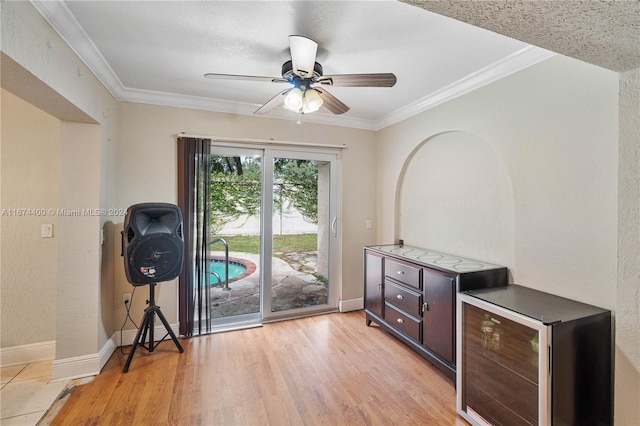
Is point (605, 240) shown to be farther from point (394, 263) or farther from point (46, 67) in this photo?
point (46, 67)

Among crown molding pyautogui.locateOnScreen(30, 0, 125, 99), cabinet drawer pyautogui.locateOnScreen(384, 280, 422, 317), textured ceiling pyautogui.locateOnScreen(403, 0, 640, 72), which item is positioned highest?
crown molding pyautogui.locateOnScreen(30, 0, 125, 99)

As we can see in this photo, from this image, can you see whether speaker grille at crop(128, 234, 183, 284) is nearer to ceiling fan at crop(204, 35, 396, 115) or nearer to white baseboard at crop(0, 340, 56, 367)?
white baseboard at crop(0, 340, 56, 367)

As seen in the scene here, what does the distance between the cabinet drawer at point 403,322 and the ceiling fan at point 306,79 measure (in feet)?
6.61

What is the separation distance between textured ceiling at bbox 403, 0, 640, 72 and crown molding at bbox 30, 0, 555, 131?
2.99 ft

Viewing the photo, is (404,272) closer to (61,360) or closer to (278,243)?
(278,243)

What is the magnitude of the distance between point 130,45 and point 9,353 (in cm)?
272

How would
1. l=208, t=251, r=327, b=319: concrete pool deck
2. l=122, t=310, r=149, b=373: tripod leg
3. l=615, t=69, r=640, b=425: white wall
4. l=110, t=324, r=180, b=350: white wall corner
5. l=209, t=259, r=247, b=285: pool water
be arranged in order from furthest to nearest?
l=208, t=251, r=327, b=319: concrete pool deck
l=209, t=259, r=247, b=285: pool water
l=110, t=324, r=180, b=350: white wall corner
l=122, t=310, r=149, b=373: tripod leg
l=615, t=69, r=640, b=425: white wall

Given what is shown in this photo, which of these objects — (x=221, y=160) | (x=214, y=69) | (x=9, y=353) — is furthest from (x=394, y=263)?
(x=9, y=353)

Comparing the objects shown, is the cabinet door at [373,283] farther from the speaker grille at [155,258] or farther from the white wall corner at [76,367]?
the white wall corner at [76,367]

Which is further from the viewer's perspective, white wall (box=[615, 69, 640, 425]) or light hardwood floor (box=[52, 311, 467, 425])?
light hardwood floor (box=[52, 311, 467, 425])

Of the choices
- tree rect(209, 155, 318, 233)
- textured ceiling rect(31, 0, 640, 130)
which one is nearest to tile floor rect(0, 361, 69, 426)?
tree rect(209, 155, 318, 233)

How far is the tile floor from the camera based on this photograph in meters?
1.79

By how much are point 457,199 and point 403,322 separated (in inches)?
51.0

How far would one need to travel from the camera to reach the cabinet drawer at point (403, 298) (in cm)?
250
